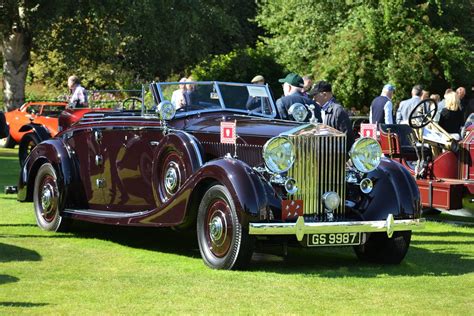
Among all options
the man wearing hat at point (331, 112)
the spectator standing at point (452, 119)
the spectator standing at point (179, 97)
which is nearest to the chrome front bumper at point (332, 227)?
the man wearing hat at point (331, 112)

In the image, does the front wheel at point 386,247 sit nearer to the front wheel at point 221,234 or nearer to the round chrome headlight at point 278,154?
the round chrome headlight at point 278,154

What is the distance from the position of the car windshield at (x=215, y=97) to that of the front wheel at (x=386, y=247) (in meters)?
2.01

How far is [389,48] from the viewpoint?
106 feet

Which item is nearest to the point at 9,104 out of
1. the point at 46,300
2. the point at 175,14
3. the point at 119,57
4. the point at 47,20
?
the point at 47,20

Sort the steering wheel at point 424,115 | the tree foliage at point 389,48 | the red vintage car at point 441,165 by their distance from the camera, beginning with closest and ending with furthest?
the red vintage car at point 441,165 → the steering wheel at point 424,115 → the tree foliage at point 389,48

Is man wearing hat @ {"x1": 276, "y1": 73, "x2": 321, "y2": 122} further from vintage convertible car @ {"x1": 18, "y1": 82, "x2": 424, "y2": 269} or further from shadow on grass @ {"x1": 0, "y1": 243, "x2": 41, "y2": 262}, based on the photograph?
shadow on grass @ {"x1": 0, "y1": 243, "x2": 41, "y2": 262}

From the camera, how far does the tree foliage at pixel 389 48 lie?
31688 mm

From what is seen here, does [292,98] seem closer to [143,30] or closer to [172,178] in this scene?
[172,178]

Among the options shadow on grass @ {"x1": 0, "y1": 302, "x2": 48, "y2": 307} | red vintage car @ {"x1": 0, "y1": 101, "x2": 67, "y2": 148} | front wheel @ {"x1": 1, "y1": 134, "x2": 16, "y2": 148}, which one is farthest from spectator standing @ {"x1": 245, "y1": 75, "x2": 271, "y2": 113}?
front wheel @ {"x1": 1, "y1": 134, "x2": 16, "y2": 148}

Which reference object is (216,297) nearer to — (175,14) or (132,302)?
(132,302)

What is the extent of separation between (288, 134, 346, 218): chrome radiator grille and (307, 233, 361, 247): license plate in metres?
0.31

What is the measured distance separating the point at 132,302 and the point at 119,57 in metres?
34.2

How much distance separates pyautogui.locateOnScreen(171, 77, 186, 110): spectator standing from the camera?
10.6 m

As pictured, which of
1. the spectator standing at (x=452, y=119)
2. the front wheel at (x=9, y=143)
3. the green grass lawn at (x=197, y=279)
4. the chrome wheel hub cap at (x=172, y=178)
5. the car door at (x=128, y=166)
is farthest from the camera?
the front wheel at (x=9, y=143)
